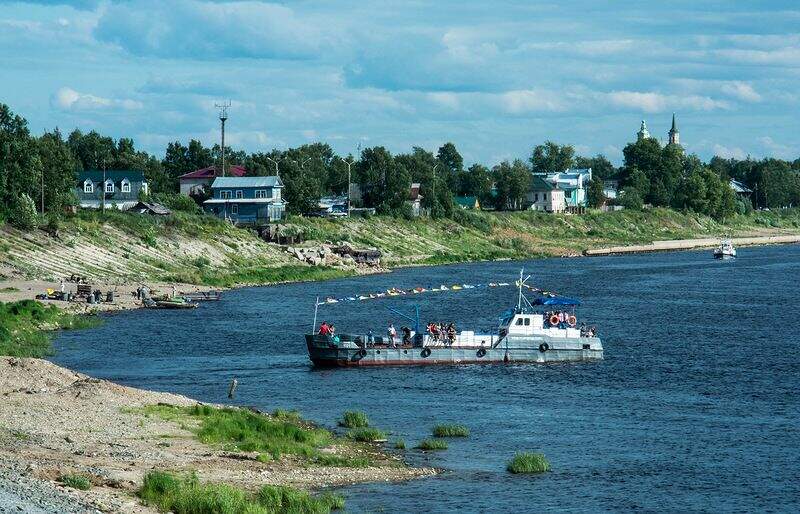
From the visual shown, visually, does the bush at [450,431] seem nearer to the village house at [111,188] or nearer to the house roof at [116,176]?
the village house at [111,188]

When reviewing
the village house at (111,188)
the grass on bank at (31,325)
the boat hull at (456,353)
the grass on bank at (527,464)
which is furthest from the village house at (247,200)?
the grass on bank at (527,464)

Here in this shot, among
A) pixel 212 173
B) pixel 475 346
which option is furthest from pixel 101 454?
pixel 212 173

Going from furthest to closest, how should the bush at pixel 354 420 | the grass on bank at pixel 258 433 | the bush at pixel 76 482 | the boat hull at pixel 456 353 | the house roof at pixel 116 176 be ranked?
1. the house roof at pixel 116 176
2. the boat hull at pixel 456 353
3. the bush at pixel 354 420
4. the grass on bank at pixel 258 433
5. the bush at pixel 76 482

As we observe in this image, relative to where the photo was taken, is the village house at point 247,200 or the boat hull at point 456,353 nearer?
the boat hull at point 456,353

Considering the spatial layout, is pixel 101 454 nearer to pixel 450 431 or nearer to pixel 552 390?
pixel 450 431

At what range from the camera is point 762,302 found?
115 m

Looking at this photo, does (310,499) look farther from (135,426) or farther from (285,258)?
(285,258)

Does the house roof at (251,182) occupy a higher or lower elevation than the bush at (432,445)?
higher

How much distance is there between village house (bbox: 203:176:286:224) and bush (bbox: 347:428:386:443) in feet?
380

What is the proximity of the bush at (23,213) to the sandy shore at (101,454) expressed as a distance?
227 ft

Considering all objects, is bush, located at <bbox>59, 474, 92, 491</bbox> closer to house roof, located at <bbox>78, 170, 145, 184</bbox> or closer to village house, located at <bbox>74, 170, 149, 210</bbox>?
village house, located at <bbox>74, 170, 149, 210</bbox>

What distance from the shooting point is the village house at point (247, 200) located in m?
166

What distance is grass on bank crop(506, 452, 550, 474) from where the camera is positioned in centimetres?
4575

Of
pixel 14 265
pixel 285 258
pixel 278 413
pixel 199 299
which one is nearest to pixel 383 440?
pixel 278 413
